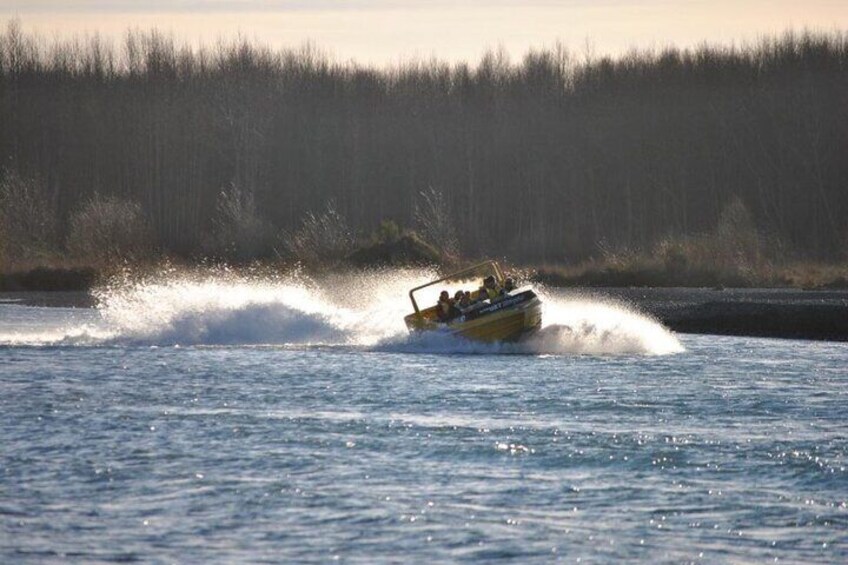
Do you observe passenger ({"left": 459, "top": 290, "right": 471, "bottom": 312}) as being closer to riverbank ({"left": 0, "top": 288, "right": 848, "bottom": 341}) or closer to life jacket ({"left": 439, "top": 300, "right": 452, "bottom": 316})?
A: life jacket ({"left": 439, "top": 300, "right": 452, "bottom": 316})

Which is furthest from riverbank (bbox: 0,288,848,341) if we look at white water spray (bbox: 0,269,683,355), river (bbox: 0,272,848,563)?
river (bbox: 0,272,848,563)

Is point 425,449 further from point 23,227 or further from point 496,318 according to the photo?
point 23,227

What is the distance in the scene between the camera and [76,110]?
114 meters

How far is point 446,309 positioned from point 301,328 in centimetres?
566

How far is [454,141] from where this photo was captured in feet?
360

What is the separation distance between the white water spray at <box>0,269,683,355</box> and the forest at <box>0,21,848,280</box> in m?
51.3

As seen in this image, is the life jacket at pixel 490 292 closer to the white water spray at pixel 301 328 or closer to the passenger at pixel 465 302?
the passenger at pixel 465 302

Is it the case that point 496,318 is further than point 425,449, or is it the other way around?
point 496,318

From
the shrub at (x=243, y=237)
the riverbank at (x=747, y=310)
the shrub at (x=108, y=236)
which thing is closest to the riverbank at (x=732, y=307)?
the riverbank at (x=747, y=310)

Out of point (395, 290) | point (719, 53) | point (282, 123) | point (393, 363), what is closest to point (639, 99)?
point (719, 53)

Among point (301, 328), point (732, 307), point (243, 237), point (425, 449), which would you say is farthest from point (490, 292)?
point (243, 237)

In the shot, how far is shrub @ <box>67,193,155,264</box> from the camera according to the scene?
253 feet

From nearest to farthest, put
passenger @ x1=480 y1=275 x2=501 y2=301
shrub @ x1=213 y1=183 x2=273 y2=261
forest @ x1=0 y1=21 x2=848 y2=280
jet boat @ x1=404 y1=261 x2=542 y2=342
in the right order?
jet boat @ x1=404 y1=261 x2=542 y2=342 < passenger @ x1=480 y1=275 x2=501 y2=301 < shrub @ x1=213 y1=183 x2=273 y2=261 < forest @ x1=0 y1=21 x2=848 y2=280

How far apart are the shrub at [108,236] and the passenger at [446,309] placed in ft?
137
